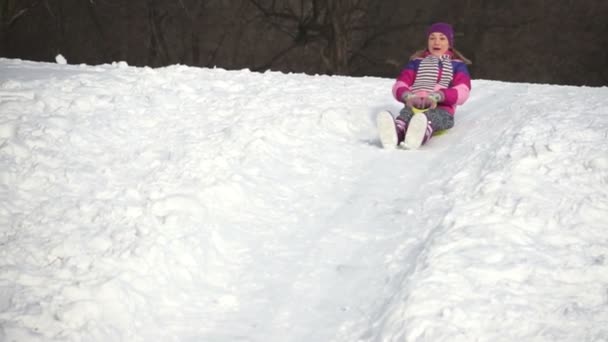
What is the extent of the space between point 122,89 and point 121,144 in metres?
1.64

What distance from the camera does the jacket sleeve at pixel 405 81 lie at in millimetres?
6953

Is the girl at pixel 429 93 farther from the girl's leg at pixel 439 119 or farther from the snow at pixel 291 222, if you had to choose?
the snow at pixel 291 222

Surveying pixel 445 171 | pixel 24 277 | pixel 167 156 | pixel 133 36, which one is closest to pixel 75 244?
pixel 24 277

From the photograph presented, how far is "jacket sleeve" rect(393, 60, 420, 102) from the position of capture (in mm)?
6953

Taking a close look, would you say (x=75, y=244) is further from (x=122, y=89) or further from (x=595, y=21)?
(x=595, y=21)

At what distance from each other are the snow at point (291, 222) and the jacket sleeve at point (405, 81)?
0.42 meters

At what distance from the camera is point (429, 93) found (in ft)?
22.2

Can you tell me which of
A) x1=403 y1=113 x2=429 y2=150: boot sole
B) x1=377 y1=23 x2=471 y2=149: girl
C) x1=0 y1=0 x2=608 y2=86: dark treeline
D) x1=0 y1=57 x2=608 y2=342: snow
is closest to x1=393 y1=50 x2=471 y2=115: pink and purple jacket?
x1=377 y1=23 x2=471 y2=149: girl

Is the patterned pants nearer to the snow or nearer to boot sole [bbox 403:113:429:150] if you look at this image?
the snow

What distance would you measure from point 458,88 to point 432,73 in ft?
0.93

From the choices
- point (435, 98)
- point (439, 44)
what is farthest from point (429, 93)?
point (439, 44)

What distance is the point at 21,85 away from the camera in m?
7.31

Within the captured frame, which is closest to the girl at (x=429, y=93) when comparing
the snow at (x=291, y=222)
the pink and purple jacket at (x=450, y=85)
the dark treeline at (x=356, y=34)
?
the pink and purple jacket at (x=450, y=85)

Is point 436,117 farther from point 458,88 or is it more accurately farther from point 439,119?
point 458,88
